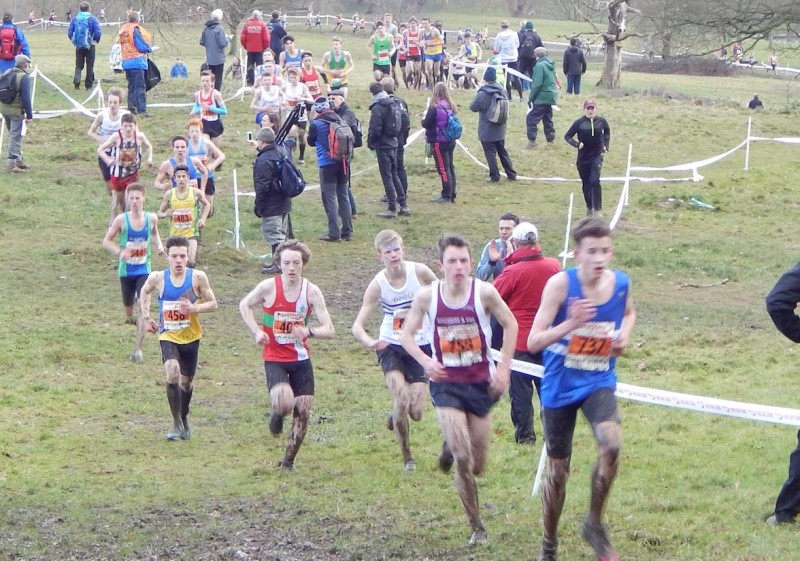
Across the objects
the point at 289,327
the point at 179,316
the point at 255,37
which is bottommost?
the point at 179,316

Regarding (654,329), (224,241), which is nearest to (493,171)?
(224,241)

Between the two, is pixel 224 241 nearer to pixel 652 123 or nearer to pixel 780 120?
pixel 652 123

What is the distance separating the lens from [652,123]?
2895cm

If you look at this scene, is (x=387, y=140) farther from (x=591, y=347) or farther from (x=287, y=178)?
(x=591, y=347)

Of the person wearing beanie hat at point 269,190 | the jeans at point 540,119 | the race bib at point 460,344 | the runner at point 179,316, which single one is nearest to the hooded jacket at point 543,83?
the jeans at point 540,119

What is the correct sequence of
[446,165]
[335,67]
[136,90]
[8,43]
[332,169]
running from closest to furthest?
[332,169]
[446,165]
[8,43]
[136,90]
[335,67]

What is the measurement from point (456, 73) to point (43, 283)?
1947cm

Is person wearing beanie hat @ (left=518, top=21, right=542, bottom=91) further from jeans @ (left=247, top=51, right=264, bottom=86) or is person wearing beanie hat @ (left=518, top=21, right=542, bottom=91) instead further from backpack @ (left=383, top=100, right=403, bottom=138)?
backpack @ (left=383, top=100, right=403, bottom=138)

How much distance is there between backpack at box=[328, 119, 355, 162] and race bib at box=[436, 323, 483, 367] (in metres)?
9.91

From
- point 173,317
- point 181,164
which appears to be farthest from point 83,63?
point 173,317

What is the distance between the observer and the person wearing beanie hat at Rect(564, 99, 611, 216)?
18094 millimetres

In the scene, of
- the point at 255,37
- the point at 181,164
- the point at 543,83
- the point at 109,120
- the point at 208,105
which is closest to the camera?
the point at 181,164

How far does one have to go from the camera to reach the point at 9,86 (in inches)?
770

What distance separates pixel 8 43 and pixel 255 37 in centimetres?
606
